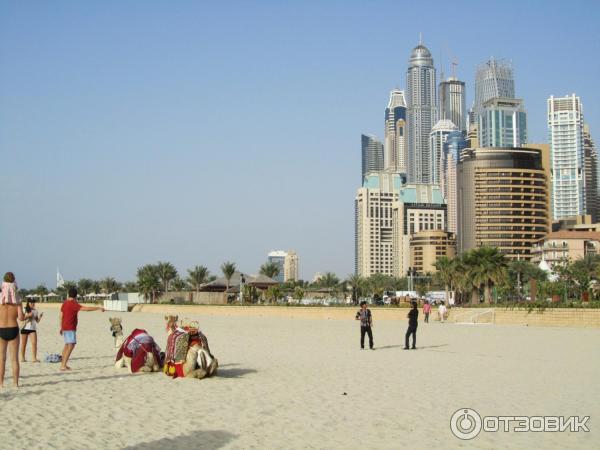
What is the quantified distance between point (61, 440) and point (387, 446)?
351cm

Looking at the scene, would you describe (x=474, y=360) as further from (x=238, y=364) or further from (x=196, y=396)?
(x=196, y=396)

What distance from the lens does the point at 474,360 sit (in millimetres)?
16781

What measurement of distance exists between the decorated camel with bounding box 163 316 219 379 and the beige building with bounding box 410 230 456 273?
168389 mm

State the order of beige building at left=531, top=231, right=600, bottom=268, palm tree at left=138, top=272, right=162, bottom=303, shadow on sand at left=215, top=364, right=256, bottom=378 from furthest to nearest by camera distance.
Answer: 1. beige building at left=531, top=231, right=600, bottom=268
2. palm tree at left=138, top=272, right=162, bottom=303
3. shadow on sand at left=215, top=364, right=256, bottom=378

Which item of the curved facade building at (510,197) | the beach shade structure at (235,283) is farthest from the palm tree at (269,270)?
the curved facade building at (510,197)

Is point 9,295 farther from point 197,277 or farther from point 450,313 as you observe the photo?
point 197,277

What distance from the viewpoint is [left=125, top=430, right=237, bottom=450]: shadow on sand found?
7625 mm

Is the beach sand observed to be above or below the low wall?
below

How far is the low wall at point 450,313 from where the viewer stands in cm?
3222

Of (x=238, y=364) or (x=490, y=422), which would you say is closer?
(x=490, y=422)

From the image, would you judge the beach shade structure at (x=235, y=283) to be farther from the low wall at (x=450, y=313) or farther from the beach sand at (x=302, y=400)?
the beach sand at (x=302, y=400)

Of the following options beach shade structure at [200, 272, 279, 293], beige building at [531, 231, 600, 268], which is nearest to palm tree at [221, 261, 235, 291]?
beach shade structure at [200, 272, 279, 293]

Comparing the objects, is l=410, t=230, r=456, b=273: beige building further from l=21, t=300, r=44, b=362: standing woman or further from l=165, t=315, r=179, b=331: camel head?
l=165, t=315, r=179, b=331: camel head

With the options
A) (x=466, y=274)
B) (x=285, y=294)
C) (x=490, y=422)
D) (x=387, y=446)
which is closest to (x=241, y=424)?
(x=387, y=446)
